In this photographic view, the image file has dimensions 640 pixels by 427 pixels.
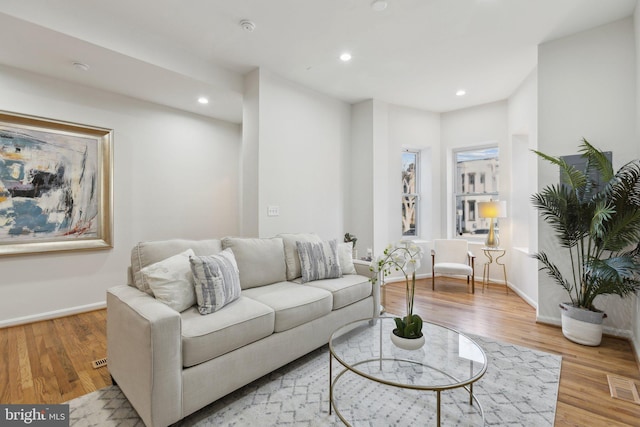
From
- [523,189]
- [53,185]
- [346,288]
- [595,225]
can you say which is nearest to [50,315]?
[53,185]

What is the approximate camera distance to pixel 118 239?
3.83 meters

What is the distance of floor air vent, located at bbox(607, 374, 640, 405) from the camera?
196cm

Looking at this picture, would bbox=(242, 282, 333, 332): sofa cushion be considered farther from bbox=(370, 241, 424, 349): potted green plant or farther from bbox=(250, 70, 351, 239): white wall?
bbox=(250, 70, 351, 239): white wall

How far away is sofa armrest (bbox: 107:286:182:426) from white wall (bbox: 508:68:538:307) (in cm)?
399

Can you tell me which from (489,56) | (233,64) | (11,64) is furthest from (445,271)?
(11,64)

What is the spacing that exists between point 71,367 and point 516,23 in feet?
16.0

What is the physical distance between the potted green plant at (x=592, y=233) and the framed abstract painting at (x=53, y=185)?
4987 millimetres

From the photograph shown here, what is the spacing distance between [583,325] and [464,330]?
99 centimetres

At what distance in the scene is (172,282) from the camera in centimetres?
199

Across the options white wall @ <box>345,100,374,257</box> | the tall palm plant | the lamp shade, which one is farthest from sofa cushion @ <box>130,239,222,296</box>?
the lamp shade

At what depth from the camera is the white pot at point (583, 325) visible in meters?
2.66

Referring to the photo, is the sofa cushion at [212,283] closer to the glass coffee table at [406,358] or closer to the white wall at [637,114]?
the glass coffee table at [406,358]

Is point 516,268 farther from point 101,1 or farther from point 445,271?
point 101,1

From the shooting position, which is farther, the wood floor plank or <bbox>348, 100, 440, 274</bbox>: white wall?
<bbox>348, 100, 440, 274</bbox>: white wall
